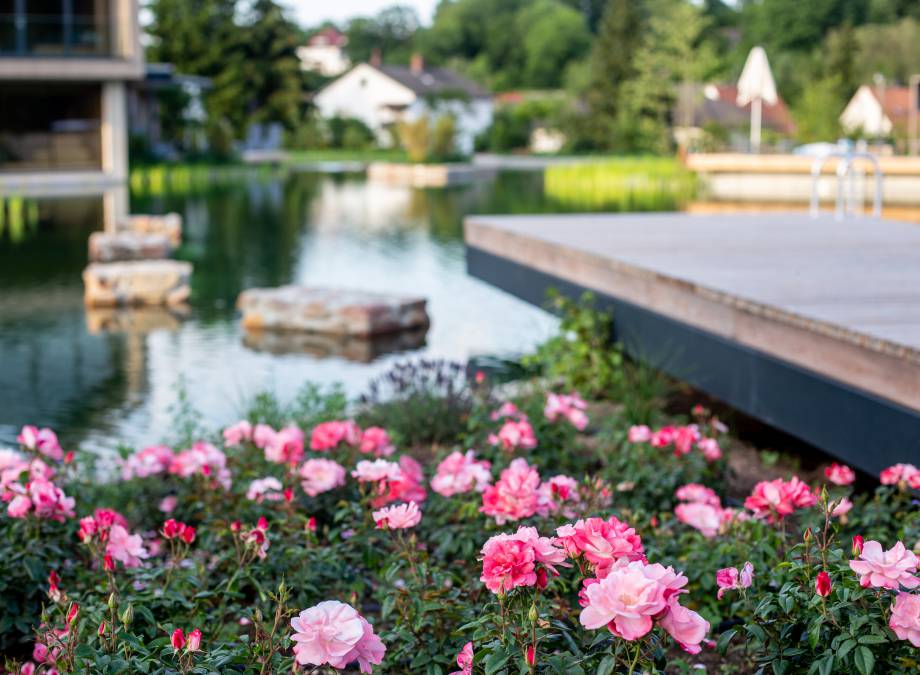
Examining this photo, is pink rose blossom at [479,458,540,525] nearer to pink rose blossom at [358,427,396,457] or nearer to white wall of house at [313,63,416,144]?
pink rose blossom at [358,427,396,457]

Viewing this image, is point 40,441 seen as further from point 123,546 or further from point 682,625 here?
point 682,625

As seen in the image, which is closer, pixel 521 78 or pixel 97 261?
pixel 97 261

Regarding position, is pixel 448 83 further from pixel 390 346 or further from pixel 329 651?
pixel 329 651

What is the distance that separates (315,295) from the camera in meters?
8.95

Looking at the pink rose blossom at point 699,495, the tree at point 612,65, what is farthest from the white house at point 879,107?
the pink rose blossom at point 699,495

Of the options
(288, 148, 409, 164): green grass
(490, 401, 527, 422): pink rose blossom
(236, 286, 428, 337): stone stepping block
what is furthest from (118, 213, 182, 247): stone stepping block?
(288, 148, 409, 164): green grass

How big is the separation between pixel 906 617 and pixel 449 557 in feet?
5.57

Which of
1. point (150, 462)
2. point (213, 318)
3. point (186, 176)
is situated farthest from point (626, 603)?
point (186, 176)

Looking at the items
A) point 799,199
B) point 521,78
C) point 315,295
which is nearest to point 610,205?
point 799,199

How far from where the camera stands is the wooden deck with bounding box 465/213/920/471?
12.2 ft

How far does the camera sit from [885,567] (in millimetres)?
1777

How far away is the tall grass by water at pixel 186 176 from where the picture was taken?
83.0ft

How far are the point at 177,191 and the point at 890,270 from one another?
837 inches

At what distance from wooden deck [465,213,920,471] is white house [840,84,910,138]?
127 feet
